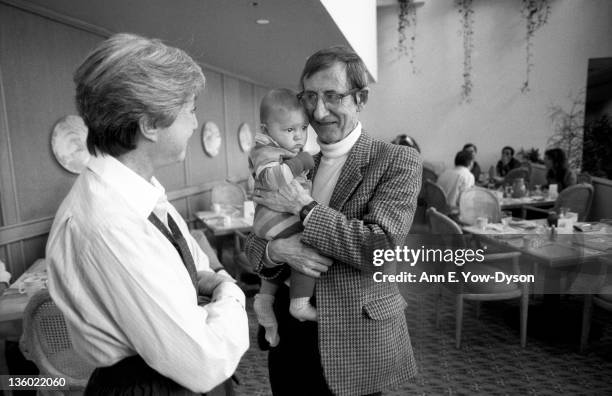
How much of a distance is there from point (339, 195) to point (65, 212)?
0.75 m

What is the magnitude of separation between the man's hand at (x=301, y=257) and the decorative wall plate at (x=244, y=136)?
6898 millimetres

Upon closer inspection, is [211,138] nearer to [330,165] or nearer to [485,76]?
[330,165]

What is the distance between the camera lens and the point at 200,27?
3748mm

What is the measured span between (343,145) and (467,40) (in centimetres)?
960

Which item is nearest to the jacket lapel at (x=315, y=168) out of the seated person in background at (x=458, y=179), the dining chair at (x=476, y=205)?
the dining chair at (x=476, y=205)

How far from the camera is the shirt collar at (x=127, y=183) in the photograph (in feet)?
2.74

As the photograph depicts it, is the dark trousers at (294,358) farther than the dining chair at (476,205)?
No

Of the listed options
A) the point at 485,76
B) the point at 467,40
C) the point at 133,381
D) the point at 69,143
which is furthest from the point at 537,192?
the point at 133,381

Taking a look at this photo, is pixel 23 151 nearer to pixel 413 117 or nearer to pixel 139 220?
pixel 139 220

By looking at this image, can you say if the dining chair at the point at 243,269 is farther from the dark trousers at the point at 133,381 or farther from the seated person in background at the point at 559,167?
the seated person in background at the point at 559,167

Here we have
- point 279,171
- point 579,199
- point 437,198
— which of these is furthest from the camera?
point 437,198

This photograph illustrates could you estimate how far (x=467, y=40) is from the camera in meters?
9.41

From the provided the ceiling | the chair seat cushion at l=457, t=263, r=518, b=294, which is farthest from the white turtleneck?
the chair seat cushion at l=457, t=263, r=518, b=294

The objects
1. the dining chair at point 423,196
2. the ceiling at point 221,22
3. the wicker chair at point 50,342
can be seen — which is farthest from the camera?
the dining chair at point 423,196
